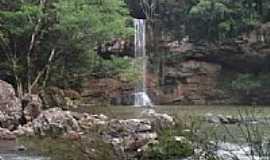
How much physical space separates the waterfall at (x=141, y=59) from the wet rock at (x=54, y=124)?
1814 centimetres

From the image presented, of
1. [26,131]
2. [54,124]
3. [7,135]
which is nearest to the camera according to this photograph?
[54,124]

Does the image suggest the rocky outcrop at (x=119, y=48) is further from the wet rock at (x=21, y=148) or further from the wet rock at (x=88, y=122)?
the wet rock at (x=21, y=148)

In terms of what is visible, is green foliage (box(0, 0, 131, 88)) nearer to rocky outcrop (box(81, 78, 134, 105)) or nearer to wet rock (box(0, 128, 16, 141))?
rocky outcrop (box(81, 78, 134, 105))

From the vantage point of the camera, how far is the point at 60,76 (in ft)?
93.6

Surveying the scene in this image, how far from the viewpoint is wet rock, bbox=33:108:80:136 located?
50.0 feet

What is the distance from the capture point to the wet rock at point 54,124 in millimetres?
15242

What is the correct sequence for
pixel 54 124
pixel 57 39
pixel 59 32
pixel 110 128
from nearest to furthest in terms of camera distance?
pixel 110 128, pixel 54 124, pixel 59 32, pixel 57 39

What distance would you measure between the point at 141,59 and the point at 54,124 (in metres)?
20.4

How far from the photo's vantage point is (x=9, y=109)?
65.0ft

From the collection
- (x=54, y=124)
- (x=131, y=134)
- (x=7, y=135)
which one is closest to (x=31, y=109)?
(x=7, y=135)

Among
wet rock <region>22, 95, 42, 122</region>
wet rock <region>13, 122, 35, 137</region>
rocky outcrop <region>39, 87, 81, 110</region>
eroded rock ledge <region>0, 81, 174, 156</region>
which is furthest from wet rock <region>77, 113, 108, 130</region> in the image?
rocky outcrop <region>39, 87, 81, 110</region>

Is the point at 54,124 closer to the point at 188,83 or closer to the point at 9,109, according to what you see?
the point at 9,109

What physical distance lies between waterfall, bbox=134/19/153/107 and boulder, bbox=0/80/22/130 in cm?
1443

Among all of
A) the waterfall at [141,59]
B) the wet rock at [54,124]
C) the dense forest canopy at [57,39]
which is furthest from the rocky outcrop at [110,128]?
the waterfall at [141,59]
